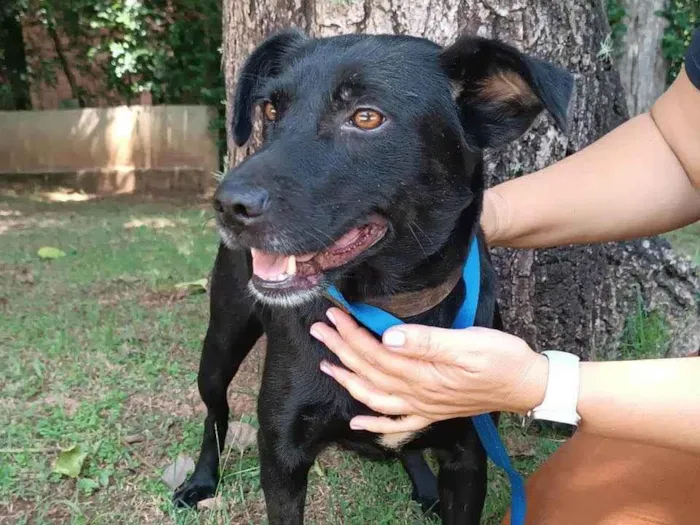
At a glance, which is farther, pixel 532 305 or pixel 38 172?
pixel 38 172

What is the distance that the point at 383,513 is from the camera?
2.40 metres

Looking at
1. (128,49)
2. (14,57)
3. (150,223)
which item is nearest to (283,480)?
(150,223)

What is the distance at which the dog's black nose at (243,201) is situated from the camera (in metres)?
1.56

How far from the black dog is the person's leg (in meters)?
0.26

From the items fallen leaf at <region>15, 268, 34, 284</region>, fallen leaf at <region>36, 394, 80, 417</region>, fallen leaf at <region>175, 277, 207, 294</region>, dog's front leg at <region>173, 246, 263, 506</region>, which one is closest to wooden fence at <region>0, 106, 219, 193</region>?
fallen leaf at <region>15, 268, 34, 284</region>

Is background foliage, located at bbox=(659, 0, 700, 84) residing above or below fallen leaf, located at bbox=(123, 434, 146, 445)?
above

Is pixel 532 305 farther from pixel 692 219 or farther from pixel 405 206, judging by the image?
pixel 405 206

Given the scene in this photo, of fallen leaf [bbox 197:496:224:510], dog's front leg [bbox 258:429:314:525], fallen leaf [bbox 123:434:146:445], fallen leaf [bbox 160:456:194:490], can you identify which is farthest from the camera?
fallen leaf [bbox 123:434:146:445]

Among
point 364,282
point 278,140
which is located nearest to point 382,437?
point 364,282

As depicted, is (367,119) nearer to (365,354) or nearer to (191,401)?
(365,354)

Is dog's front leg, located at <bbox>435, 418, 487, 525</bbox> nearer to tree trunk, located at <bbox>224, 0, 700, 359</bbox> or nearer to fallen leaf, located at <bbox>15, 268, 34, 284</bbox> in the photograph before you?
tree trunk, located at <bbox>224, 0, 700, 359</bbox>

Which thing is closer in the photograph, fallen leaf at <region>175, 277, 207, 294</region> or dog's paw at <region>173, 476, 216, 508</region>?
dog's paw at <region>173, 476, 216, 508</region>

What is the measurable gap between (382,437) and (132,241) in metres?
4.65

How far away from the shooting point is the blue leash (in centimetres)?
184
